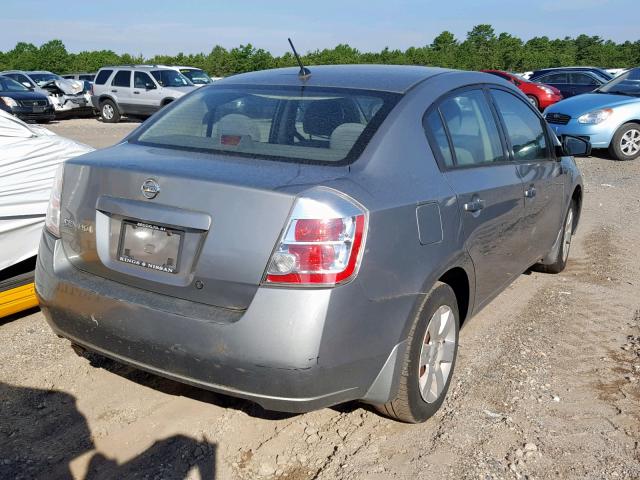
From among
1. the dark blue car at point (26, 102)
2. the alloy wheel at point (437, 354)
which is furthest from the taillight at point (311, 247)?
the dark blue car at point (26, 102)

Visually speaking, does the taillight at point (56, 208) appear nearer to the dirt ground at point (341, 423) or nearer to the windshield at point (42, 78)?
the dirt ground at point (341, 423)

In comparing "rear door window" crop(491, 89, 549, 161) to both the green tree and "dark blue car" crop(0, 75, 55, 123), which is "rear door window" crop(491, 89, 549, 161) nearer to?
"dark blue car" crop(0, 75, 55, 123)

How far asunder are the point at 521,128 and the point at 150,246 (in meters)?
2.77

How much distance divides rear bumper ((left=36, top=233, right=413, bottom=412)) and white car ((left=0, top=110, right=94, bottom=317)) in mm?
1554

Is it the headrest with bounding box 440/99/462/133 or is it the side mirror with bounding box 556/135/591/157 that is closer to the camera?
the headrest with bounding box 440/99/462/133

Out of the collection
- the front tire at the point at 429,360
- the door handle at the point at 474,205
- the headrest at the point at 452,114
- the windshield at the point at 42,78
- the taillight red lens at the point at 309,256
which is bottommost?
the windshield at the point at 42,78

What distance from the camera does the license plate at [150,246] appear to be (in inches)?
106

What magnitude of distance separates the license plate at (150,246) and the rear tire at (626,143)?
11430 mm

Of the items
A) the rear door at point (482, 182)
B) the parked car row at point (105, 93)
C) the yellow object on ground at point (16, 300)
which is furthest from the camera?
the parked car row at point (105, 93)

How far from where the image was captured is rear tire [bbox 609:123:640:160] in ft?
40.2

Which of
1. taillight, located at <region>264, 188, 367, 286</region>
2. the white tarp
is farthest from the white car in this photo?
taillight, located at <region>264, 188, 367, 286</region>

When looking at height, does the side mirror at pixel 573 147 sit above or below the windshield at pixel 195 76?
above

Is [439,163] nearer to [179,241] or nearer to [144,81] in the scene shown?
[179,241]

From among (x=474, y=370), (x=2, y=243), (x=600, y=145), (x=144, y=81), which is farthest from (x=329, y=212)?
(x=144, y=81)
